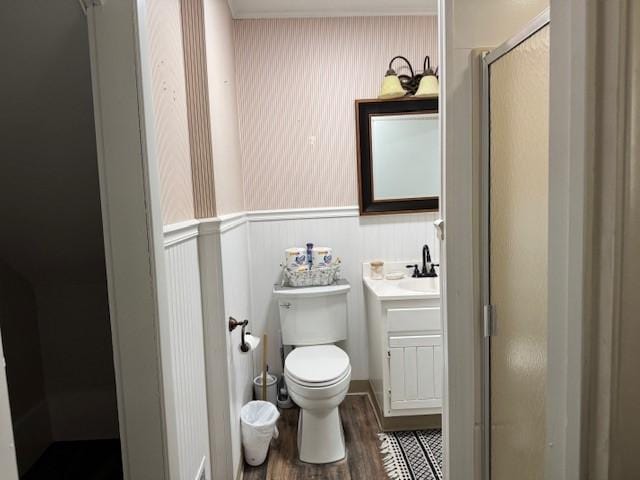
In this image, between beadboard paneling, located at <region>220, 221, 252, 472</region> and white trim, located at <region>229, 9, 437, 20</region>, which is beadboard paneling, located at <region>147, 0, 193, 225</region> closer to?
beadboard paneling, located at <region>220, 221, 252, 472</region>

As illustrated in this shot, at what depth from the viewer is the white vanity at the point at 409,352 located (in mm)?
2455

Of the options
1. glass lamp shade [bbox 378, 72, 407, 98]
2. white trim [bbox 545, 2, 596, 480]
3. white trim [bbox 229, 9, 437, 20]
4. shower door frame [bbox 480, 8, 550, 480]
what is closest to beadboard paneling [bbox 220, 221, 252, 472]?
shower door frame [bbox 480, 8, 550, 480]

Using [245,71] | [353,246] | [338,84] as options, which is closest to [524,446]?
[353,246]

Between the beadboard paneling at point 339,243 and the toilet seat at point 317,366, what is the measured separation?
0.46 m

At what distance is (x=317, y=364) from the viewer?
7.87 feet

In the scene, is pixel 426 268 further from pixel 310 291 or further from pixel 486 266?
pixel 486 266

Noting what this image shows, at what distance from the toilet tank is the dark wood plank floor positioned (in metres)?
0.51

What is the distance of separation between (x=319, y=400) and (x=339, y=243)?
1121 mm

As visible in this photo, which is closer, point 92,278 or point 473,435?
point 473,435

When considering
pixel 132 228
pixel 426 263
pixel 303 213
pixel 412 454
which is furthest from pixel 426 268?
pixel 132 228

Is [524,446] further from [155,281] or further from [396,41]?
[396,41]

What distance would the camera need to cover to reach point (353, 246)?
3.02 meters

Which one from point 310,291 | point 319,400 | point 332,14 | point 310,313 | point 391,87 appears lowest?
point 319,400

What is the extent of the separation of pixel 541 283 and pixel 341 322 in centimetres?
180
